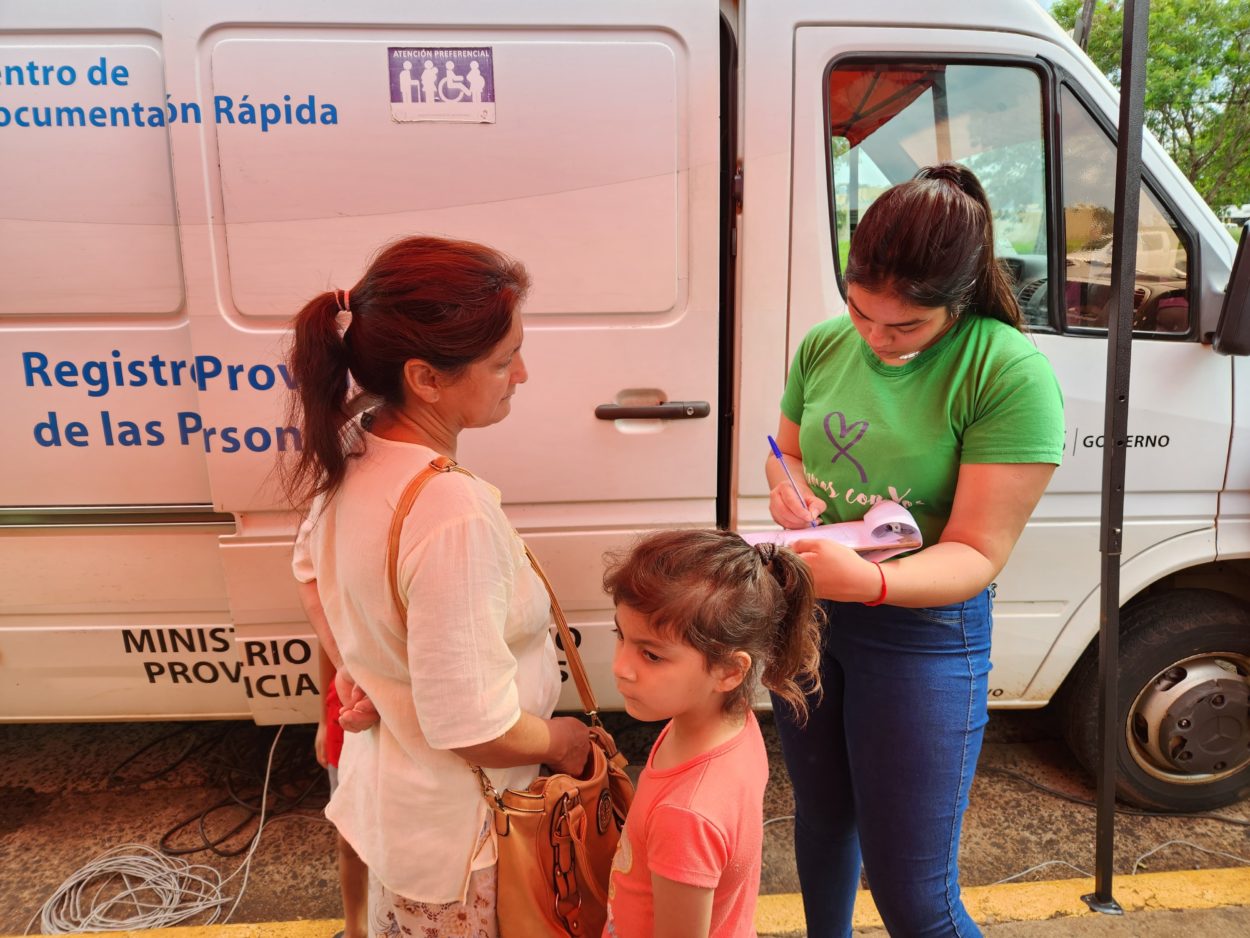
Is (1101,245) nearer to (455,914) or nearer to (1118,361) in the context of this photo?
(1118,361)

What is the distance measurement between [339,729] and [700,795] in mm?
863

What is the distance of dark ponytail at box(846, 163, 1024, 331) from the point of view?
1.27 meters

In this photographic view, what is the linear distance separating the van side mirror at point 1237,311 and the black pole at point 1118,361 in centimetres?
33

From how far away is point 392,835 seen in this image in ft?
4.14

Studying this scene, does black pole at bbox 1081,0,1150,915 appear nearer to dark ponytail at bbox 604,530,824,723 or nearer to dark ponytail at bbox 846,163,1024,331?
dark ponytail at bbox 846,163,1024,331

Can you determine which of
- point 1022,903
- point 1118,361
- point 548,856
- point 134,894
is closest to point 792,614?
point 548,856

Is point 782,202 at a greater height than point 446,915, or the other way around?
point 782,202

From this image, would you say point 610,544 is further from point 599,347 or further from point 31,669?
point 31,669

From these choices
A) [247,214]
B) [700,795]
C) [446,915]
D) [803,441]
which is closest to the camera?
[700,795]

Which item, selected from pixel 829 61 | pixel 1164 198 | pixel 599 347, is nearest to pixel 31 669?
pixel 599 347

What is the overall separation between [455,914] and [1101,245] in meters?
2.32

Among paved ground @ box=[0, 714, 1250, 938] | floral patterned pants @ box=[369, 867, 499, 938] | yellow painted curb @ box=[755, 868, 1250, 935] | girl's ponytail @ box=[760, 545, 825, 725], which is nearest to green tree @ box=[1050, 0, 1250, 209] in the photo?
paved ground @ box=[0, 714, 1250, 938]

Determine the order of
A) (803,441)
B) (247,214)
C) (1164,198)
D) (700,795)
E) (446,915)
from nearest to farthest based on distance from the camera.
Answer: (700,795)
(446,915)
(803,441)
(247,214)
(1164,198)

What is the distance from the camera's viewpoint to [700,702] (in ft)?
4.02
